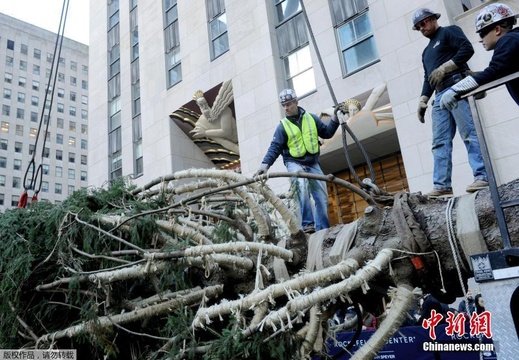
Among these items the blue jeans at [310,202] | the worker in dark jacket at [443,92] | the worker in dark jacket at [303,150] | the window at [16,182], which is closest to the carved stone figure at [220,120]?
the worker in dark jacket at [303,150]

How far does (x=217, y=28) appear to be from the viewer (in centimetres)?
1858

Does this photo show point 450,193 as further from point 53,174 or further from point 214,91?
point 53,174

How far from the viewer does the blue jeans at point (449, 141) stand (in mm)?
4055

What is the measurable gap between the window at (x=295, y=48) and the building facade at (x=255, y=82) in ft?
0.15

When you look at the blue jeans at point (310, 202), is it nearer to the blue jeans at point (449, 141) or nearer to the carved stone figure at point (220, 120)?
the blue jeans at point (449, 141)

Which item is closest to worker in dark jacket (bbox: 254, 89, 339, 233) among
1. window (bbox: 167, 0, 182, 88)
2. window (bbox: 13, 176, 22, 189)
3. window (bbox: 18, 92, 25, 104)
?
window (bbox: 167, 0, 182, 88)

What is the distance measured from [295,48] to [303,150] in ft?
38.3

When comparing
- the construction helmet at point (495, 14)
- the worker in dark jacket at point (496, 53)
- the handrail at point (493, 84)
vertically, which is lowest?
the handrail at point (493, 84)

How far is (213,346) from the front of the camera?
3.04 m

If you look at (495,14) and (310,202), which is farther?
(310,202)

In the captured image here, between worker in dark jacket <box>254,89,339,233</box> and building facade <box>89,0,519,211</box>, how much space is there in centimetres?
267

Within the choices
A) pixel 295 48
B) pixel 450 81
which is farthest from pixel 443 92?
pixel 295 48

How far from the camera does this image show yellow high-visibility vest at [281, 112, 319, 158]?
5074mm

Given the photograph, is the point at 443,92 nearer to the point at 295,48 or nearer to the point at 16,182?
the point at 295,48
